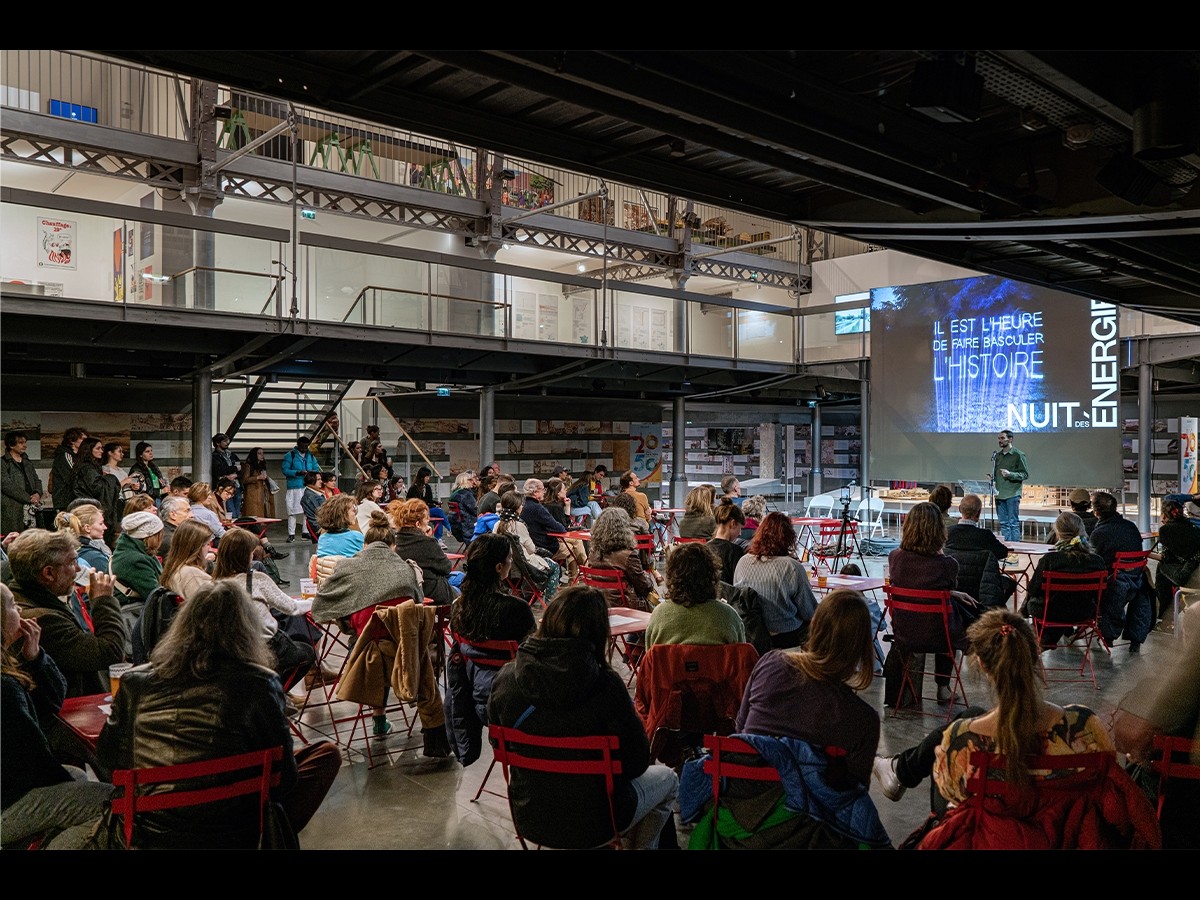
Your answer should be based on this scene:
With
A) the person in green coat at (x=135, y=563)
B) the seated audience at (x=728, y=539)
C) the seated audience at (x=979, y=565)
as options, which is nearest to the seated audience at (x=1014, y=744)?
the seated audience at (x=728, y=539)

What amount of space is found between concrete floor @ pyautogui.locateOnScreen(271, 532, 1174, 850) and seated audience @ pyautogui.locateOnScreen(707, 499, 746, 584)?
1322 mm

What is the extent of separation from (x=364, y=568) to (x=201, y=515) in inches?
145

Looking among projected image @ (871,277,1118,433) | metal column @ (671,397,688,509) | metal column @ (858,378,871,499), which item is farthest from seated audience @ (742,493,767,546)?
metal column @ (671,397,688,509)

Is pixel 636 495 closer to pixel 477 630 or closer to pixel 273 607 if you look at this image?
pixel 273 607

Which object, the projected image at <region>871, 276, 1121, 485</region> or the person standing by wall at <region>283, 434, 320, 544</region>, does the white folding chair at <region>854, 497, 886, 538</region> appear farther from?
the person standing by wall at <region>283, 434, 320, 544</region>

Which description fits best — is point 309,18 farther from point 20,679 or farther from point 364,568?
point 364,568

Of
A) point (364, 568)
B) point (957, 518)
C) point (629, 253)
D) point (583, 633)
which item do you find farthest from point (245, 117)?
point (583, 633)

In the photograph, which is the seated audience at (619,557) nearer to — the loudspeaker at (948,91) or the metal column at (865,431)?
the loudspeaker at (948,91)

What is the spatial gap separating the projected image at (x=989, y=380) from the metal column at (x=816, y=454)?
4360mm

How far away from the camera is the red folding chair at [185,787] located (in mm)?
2467

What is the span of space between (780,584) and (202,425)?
1069 cm

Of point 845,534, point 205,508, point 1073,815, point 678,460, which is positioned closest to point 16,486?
point 205,508

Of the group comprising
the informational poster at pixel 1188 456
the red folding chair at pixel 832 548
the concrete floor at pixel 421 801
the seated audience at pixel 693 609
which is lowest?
the concrete floor at pixel 421 801

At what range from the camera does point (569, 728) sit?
2.88 meters
